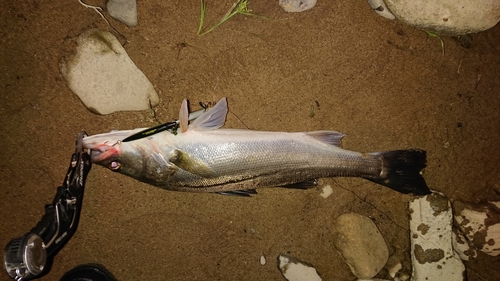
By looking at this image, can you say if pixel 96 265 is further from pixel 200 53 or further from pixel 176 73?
pixel 200 53

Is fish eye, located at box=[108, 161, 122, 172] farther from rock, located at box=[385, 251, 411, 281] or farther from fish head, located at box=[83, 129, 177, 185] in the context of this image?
rock, located at box=[385, 251, 411, 281]

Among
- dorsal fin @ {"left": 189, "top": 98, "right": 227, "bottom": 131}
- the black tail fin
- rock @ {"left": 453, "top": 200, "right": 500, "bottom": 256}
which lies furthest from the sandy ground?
dorsal fin @ {"left": 189, "top": 98, "right": 227, "bottom": 131}

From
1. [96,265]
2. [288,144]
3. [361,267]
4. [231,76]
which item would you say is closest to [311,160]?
[288,144]

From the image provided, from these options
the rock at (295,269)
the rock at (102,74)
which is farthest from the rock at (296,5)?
the rock at (295,269)

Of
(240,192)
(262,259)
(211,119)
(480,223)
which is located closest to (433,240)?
(480,223)

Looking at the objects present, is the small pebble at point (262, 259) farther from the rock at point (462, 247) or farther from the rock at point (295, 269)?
the rock at point (462, 247)
